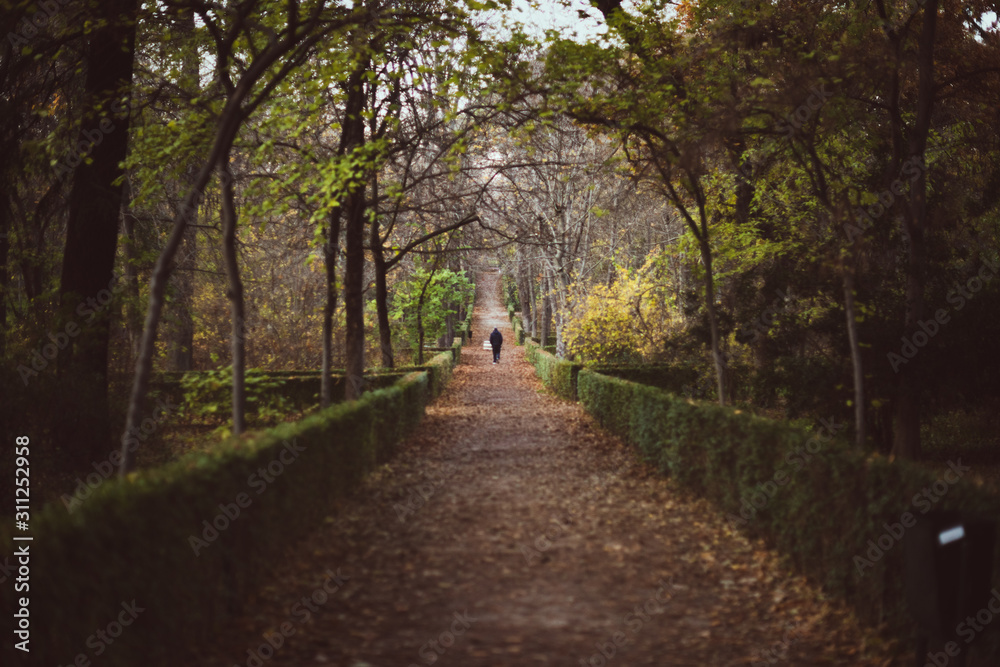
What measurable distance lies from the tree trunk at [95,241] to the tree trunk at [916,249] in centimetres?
1158

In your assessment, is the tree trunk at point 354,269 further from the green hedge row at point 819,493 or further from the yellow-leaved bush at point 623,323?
the yellow-leaved bush at point 623,323

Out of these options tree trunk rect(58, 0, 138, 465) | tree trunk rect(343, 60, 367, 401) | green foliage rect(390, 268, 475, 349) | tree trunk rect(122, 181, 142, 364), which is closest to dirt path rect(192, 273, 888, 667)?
tree trunk rect(343, 60, 367, 401)

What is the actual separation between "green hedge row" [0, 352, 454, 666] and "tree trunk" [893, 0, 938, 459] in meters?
9.68

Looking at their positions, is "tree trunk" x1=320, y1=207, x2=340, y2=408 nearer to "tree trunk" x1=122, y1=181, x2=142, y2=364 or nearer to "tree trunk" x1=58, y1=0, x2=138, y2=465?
"tree trunk" x1=58, y1=0, x2=138, y2=465

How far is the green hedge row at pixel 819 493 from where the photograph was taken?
191 inches

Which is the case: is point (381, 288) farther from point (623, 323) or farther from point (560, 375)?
point (623, 323)

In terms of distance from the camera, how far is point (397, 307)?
3128 cm

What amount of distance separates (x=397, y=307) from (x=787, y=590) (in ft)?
86.0

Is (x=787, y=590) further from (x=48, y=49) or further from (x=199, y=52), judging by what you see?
(x=199, y=52)

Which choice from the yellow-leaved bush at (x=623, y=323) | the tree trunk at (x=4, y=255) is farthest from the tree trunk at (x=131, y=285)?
the yellow-leaved bush at (x=623, y=323)

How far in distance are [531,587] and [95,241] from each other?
361 inches

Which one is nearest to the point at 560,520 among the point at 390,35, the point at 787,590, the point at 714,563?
the point at 714,563

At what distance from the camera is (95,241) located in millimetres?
11555

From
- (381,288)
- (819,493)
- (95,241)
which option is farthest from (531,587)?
(381,288)
